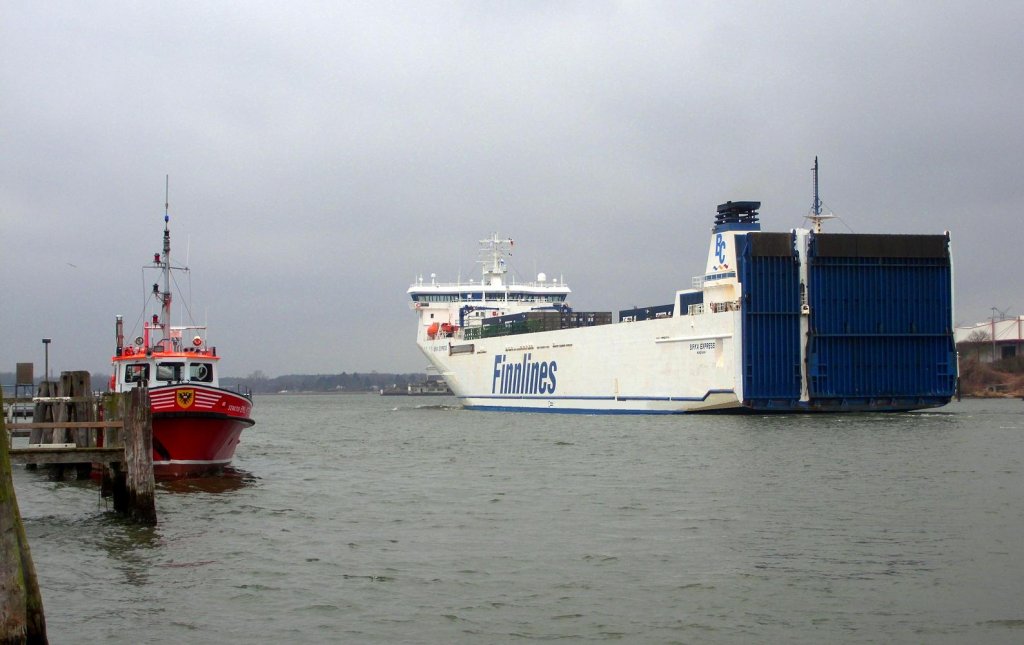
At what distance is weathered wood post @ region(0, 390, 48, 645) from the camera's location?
7.56 metres

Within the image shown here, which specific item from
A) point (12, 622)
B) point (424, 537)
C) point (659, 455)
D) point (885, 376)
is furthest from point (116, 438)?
point (885, 376)

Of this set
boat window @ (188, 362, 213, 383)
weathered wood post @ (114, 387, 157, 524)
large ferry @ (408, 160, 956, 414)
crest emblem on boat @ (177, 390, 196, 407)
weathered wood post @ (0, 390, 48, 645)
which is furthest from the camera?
large ferry @ (408, 160, 956, 414)

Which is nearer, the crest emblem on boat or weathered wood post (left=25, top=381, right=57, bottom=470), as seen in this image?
the crest emblem on boat

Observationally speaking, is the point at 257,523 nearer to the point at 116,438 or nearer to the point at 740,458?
the point at 116,438

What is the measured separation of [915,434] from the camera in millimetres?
31000

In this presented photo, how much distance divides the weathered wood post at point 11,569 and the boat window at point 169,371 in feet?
48.0

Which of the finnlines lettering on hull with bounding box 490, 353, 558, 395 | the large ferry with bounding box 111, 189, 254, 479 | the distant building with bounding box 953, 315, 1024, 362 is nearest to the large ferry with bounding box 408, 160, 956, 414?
the finnlines lettering on hull with bounding box 490, 353, 558, 395

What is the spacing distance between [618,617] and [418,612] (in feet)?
6.25

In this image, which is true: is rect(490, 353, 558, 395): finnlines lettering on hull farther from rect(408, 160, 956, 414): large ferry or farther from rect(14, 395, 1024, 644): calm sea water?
rect(14, 395, 1024, 644): calm sea water

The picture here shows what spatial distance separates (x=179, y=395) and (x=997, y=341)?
279ft

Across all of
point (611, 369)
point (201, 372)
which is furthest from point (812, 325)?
point (201, 372)

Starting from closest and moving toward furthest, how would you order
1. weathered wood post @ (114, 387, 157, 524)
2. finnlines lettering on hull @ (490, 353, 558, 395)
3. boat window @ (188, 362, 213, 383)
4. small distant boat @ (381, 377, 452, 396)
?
weathered wood post @ (114, 387, 157, 524) < boat window @ (188, 362, 213, 383) < finnlines lettering on hull @ (490, 353, 558, 395) < small distant boat @ (381, 377, 452, 396)

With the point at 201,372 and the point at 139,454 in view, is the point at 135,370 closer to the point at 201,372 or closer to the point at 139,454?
the point at 201,372

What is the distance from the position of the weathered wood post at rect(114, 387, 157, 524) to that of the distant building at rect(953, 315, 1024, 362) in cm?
8365
